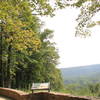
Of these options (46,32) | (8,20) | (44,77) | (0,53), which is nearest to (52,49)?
(46,32)

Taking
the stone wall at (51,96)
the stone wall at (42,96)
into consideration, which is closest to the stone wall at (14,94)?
the stone wall at (42,96)

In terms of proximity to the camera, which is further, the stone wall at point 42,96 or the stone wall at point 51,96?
the stone wall at point 42,96

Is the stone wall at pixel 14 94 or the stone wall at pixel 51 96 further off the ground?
the stone wall at pixel 51 96

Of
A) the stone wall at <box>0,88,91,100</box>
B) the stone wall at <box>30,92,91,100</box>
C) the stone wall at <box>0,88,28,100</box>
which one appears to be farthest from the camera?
the stone wall at <box>0,88,28,100</box>

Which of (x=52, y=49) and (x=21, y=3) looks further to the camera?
(x=52, y=49)

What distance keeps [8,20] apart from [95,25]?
4977 mm

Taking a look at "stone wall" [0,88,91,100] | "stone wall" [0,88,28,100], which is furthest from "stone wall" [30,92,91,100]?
"stone wall" [0,88,28,100]

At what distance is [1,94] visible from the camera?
38.6ft

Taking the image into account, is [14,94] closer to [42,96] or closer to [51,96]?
[42,96]

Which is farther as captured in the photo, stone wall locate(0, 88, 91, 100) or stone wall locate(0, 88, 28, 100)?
stone wall locate(0, 88, 28, 100)

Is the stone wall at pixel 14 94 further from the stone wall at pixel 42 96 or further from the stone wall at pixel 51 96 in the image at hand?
the stone wall at pixel 51 96

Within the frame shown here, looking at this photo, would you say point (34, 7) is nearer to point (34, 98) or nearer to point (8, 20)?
point (8, 20)

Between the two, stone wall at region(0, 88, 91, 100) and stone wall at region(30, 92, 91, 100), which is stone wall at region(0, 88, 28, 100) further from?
stone wall at region(30, 92, 91, 100)

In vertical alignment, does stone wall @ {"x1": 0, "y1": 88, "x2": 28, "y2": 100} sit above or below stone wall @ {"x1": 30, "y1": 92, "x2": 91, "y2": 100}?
below
